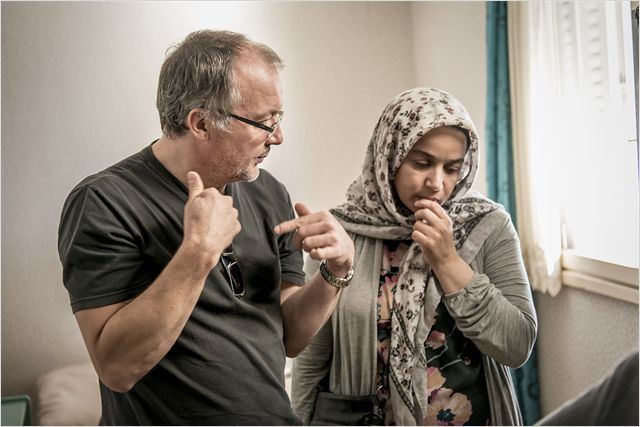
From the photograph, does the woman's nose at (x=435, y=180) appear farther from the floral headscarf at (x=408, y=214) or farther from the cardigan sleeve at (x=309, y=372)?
the cardigan sleeve at (x=309, y=372)

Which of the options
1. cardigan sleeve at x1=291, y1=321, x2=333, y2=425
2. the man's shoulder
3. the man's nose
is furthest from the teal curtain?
the man's shoulder

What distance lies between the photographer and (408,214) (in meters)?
0.90

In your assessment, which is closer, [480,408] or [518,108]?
[480,408]

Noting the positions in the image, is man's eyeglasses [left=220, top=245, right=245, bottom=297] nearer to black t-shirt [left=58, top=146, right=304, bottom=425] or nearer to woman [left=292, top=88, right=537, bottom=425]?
black t-shirt [left=58, top=146, right=304, bottom=425]

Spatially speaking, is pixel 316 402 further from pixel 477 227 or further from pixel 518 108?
pixel 518 108

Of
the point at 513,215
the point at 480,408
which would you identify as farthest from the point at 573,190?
the point at 480,408

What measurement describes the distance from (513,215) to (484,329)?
12.5 inches

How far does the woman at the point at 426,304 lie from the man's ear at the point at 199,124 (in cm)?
29

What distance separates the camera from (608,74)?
0.96 m

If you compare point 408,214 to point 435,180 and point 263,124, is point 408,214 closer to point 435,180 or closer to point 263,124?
point 435,180

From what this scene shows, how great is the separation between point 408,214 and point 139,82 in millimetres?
438

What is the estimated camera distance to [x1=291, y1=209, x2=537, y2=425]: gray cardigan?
833 mm

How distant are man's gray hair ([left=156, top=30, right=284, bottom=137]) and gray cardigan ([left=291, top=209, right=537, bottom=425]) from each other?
11.9 inches

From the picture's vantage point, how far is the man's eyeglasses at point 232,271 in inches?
30.0
